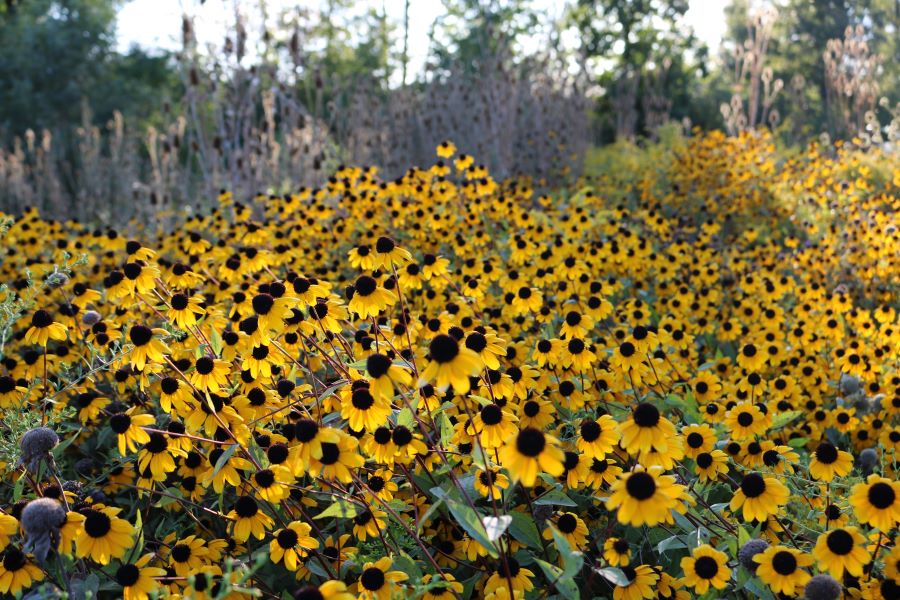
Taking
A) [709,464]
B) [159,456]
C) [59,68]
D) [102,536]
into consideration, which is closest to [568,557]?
[709,464]

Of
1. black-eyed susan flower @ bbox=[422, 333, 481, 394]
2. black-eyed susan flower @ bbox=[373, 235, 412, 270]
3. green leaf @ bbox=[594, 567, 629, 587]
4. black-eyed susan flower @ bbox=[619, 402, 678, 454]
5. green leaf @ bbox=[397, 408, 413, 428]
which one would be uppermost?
black-eyed susan flower @ bbox=[373, 235, 412, 270]

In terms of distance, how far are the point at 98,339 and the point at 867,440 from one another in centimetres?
300

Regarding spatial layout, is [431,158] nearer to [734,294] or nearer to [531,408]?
[734,294]

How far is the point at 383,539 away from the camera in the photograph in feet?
6.03

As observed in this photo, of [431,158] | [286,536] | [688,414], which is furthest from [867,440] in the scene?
[431,158]

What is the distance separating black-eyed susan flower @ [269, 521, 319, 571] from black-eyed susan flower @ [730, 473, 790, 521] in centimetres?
102

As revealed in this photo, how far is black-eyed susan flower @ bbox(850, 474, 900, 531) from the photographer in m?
1.42

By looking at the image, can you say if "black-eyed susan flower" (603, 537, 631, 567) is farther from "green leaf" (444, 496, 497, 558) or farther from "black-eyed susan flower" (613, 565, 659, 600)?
"green leaf" (444, 496, 497, 558)

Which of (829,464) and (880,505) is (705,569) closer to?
(880,505)

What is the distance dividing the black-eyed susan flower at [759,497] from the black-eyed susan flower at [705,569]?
5.7 inches

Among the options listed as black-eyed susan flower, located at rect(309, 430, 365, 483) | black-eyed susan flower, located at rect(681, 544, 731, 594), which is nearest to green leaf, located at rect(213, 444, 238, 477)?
black-eyed susan flower, located at rect(309, 430, 365, 483)

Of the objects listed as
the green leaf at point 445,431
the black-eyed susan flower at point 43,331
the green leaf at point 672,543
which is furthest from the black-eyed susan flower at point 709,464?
the black-eyed susan flower at point 43,331

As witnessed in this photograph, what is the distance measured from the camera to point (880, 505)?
1436 millimetres

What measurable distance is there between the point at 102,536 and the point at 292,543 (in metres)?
0.43
